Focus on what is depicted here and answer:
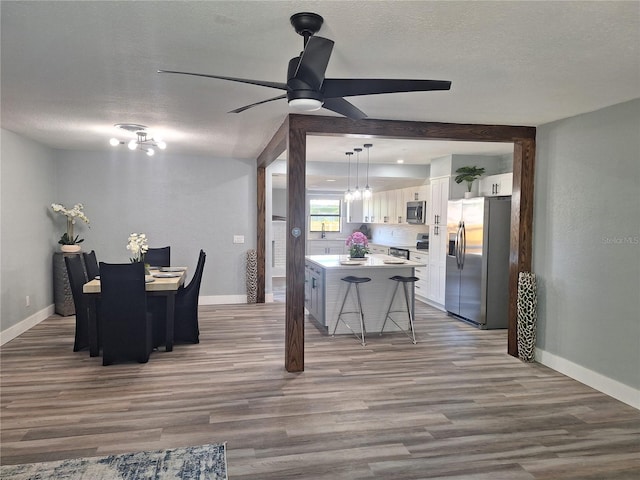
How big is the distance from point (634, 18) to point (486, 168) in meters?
4.94

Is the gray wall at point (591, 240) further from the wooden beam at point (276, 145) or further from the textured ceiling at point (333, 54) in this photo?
the wooden beam at point (276, 145)

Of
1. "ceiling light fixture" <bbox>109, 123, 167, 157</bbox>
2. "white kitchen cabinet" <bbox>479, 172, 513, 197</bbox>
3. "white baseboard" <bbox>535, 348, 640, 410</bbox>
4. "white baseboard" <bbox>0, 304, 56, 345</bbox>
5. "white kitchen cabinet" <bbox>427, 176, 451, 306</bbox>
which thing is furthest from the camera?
"white kitchen cabinet" <bbox>427, 176, 451, 306</bbox>

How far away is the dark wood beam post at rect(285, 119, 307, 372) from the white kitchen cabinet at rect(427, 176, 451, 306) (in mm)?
3449

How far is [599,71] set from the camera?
9.11ft

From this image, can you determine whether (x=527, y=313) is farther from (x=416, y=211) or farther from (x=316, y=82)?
(x=416, y=211)

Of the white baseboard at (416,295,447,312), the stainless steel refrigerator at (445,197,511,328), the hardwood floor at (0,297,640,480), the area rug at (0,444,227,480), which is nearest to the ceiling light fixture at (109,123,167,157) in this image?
the hardwood floor at (0,297,640,480)

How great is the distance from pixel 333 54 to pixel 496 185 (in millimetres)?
4299

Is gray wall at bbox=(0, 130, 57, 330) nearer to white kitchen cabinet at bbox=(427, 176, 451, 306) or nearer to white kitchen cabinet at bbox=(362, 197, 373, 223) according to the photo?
white kitchen cabinet at bbox=(427, 176, 451, 306)

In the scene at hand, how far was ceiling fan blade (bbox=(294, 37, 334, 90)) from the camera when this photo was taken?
74.3 inches

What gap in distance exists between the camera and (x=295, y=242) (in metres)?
3.98

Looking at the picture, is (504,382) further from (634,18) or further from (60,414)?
(60,414)

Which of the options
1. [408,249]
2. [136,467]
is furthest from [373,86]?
Answer: [408,249]

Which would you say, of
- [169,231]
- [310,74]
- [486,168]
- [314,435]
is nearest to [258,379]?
[314,435]

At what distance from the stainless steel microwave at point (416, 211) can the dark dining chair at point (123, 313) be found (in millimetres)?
5066
